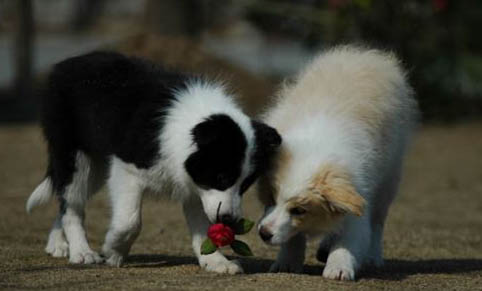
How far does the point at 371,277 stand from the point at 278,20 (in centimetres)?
1417

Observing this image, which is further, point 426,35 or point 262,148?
point 426,35

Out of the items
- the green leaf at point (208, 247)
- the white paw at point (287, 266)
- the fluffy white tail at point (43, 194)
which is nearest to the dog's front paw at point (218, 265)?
the green leaf at point (208, 247)

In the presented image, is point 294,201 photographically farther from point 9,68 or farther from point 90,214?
point 9,68

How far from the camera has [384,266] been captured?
7.41m

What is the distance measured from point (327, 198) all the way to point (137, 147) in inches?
50.7

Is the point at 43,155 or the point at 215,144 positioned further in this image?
the point at 43,155

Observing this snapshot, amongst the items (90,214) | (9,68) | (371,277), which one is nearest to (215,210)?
(371,277)

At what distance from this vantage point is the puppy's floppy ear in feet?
19.9

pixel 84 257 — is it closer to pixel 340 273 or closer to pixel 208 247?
pixel 208 247

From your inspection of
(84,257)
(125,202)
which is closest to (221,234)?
(125,202)

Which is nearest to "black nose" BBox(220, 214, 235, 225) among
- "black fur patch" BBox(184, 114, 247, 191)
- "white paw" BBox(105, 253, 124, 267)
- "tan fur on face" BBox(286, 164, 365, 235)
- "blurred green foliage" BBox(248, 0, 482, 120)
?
"black fur patch" BBox(184, 114, 247, 191)

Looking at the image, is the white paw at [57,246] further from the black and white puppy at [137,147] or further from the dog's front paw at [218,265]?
the dog's front paw at [218,265]

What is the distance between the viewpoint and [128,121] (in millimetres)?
6652

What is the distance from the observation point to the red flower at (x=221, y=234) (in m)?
6.07
